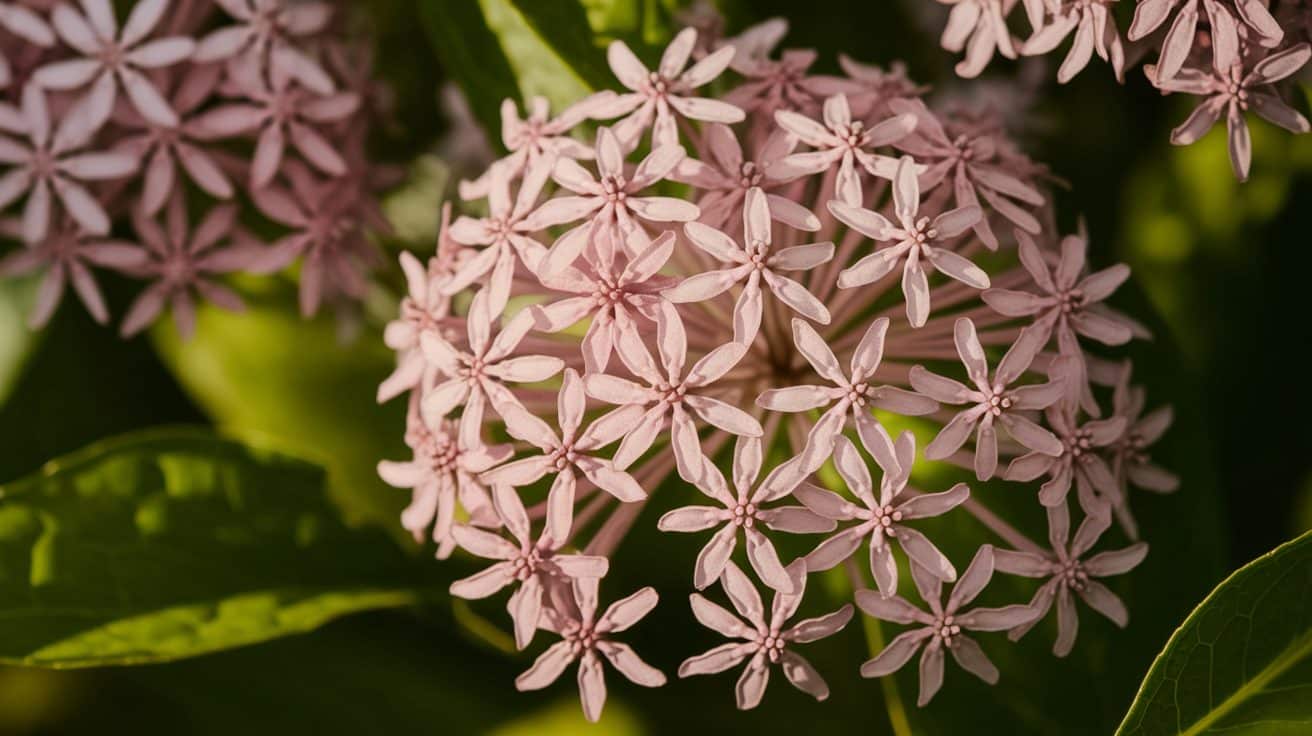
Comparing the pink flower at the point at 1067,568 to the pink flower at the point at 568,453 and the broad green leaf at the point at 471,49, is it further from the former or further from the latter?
the broad green leaf at the point at 471,49

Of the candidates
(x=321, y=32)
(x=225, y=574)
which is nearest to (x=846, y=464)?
(x=225, y=574)

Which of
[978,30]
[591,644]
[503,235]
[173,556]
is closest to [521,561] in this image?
[591,644]

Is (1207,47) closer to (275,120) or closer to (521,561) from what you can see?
(521,561)

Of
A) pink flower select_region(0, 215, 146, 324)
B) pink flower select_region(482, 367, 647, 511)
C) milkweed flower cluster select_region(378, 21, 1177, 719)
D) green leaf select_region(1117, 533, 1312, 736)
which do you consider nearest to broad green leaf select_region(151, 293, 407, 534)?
pink flower select_region(0, 215, 146, 324)

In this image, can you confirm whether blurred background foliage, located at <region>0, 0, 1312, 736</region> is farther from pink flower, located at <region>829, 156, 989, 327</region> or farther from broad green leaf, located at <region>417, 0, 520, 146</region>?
pink flower, located at <region>829, 156, 989, 327</region>

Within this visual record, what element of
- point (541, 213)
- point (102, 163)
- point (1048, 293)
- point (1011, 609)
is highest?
point (102, 163)

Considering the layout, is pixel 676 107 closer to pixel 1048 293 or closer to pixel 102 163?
pixel 1048 293
